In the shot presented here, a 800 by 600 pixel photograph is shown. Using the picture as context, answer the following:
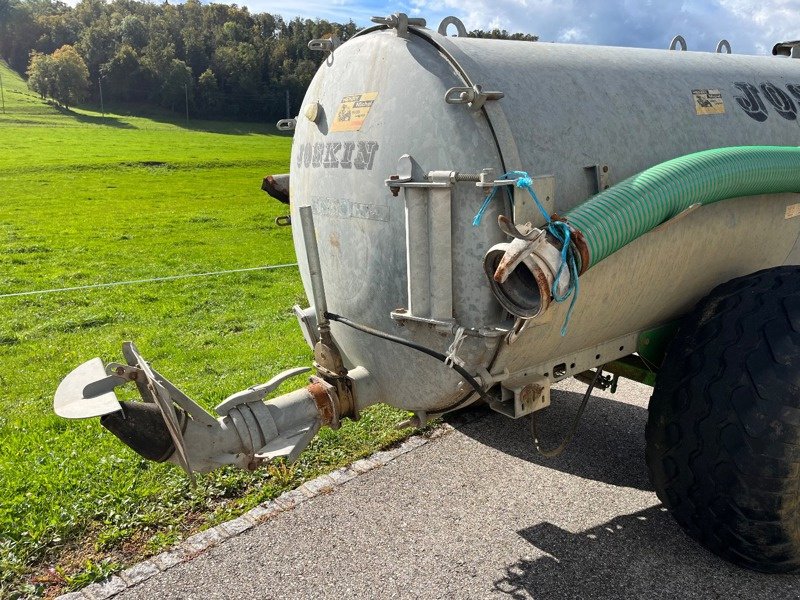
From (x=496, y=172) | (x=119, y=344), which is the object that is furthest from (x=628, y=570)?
(x=119, y=344)

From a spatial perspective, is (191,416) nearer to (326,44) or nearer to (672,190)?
(326,44)

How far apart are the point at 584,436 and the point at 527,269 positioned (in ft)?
7.94

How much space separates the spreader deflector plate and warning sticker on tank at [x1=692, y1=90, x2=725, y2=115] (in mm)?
2876

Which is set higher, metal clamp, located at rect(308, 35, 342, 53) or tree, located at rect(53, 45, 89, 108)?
tree, located at rect(53, 45, 89, 108)

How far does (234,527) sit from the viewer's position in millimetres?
3695

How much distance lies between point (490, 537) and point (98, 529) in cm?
201

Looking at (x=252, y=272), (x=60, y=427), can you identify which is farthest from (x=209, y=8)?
(x=60, y=427)

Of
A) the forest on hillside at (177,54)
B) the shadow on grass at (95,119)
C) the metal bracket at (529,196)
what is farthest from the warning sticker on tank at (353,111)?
the shadow on grass at (95,119)

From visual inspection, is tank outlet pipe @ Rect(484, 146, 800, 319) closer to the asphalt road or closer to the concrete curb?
the asphalt road

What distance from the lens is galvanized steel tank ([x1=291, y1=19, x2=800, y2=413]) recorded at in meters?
2.72

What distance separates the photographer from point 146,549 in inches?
138

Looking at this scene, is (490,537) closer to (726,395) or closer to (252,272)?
(726,395)

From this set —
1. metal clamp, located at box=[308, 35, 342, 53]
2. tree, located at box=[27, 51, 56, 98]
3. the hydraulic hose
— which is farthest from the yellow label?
tree, located at box=[27, 51, 56, 98]

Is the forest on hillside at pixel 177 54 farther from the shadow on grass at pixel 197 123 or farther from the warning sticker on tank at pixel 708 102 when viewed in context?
the warning sticker on tank at pixel 708 102
